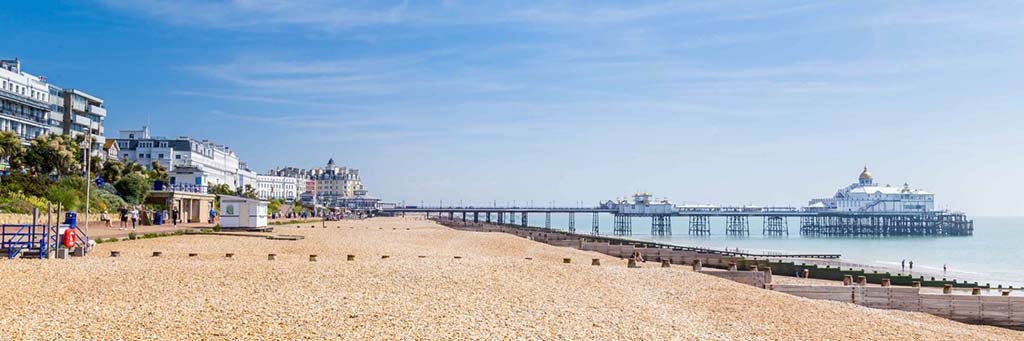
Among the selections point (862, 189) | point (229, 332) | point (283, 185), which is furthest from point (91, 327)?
point (283, 185)

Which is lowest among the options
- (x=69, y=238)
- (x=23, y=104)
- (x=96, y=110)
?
(x=69, y=238)

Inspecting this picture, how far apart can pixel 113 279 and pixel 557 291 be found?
7535mm

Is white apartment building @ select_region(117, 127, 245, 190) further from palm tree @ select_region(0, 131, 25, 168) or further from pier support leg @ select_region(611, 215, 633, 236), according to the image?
pier support leg @ select_region(611, 215, 633, 236)

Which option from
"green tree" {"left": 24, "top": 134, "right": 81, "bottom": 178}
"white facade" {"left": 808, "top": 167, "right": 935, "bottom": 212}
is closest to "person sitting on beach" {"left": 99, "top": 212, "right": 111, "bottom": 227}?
"green tree" {"left": 24, "top": 134, "right": 81, "bottom": 178}

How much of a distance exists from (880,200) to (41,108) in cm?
12680

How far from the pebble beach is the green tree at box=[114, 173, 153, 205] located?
3358cm

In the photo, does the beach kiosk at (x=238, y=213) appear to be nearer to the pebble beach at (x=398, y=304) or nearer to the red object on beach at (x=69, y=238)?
the pebble beach at (x=398, y=304)

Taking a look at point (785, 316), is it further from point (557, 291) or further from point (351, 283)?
point (351, 283)

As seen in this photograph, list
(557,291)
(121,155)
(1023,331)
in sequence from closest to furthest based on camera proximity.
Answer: (557,291)
(1023,331)
(121,155)

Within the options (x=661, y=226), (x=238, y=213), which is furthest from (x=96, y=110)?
(x=661, y=226)

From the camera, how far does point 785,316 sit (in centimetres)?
1430

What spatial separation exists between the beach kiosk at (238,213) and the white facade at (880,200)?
12898cm

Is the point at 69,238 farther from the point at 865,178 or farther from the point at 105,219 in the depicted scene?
the point at 865,178

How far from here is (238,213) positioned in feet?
119
